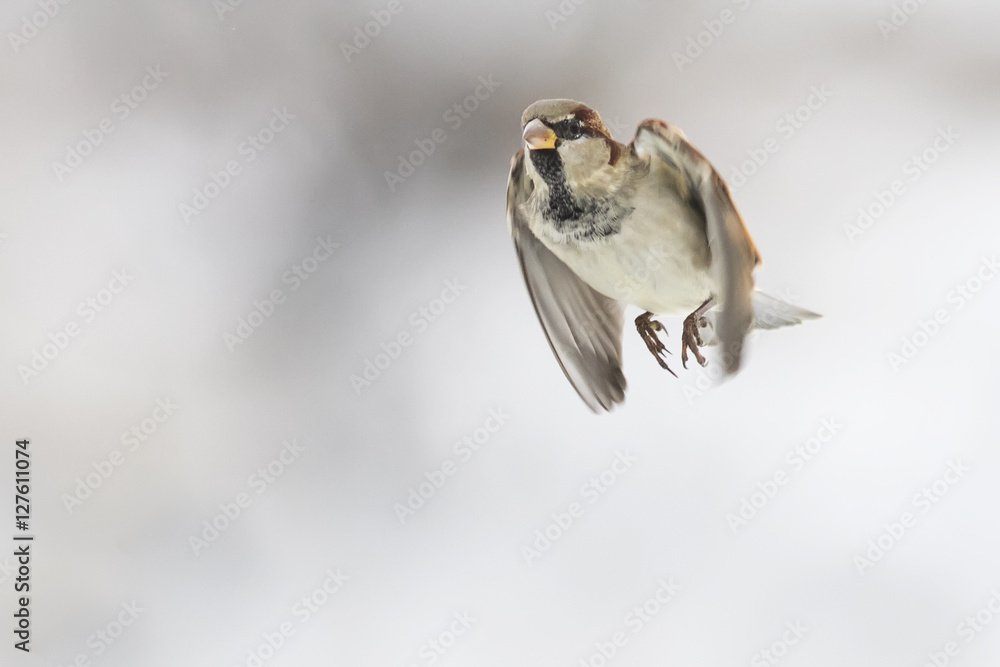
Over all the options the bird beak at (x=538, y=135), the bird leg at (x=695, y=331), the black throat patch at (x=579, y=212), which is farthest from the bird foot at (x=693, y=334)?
the bird beak at (x=538, y=135)

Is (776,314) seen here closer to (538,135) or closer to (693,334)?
(693,334)

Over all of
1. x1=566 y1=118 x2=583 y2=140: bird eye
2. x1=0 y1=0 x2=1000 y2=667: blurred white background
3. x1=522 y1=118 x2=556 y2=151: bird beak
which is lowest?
x1=0 y1=0 x2=1000 y2=667: blurred white background

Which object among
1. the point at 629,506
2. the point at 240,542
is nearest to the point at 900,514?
the point at 629,506

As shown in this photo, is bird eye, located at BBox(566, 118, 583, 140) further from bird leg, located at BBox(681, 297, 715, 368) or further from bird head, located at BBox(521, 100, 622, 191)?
bird leg, located at BBox(681, 297, 715, 368)

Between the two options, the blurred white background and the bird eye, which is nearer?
the bird eye

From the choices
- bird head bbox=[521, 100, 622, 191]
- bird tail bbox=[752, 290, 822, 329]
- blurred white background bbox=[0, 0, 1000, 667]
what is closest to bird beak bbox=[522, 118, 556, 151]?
bird head bbox=[521, 100, 622, 191]

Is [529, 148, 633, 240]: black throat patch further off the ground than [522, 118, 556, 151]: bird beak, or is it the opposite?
[522, 118, 556, 151]: bird beak

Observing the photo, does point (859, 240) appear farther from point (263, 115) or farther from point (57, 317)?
point (57, 317)
